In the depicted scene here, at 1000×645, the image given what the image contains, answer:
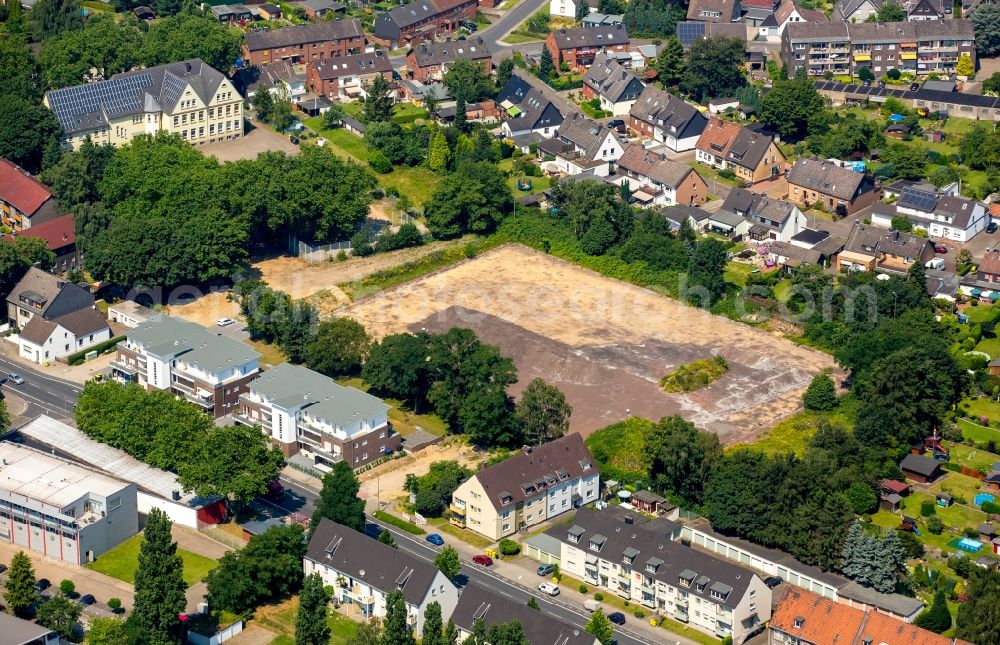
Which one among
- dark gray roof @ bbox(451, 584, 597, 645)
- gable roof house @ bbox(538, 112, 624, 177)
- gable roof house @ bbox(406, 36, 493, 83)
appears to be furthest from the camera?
gable roof house @ bbox(406, 36, 493, 83)

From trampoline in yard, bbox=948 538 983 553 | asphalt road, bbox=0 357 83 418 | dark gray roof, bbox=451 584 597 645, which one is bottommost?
asphalt road, bbox=0 357 83 418

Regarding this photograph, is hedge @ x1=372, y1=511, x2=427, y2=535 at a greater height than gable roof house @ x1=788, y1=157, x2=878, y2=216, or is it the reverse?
gable roof house @ x1=788, y1=157, x2=878, y2=216

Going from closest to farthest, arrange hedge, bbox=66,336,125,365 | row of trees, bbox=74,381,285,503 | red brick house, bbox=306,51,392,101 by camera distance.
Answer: row of trees, bbox=74,381,285,503
hedge, bbox=66,336,125,365
red brick house, bbox=306,51,392,101

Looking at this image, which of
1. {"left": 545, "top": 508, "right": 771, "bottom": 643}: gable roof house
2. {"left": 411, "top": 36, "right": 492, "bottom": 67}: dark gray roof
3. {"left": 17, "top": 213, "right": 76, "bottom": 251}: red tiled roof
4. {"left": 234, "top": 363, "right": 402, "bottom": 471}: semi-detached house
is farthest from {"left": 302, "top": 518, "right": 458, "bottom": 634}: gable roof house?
{"left": 411, "top": 36, "right": 492, "bottom": 67}: dark gray roof

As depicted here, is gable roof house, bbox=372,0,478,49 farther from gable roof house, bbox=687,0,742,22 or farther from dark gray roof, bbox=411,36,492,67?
gable roof house, bbox=687,0,742,22

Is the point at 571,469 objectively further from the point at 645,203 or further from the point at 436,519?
the point at 645,203

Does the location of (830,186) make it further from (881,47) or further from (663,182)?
(881,47)

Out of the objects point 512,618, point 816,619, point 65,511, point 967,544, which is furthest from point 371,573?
point 967,544
